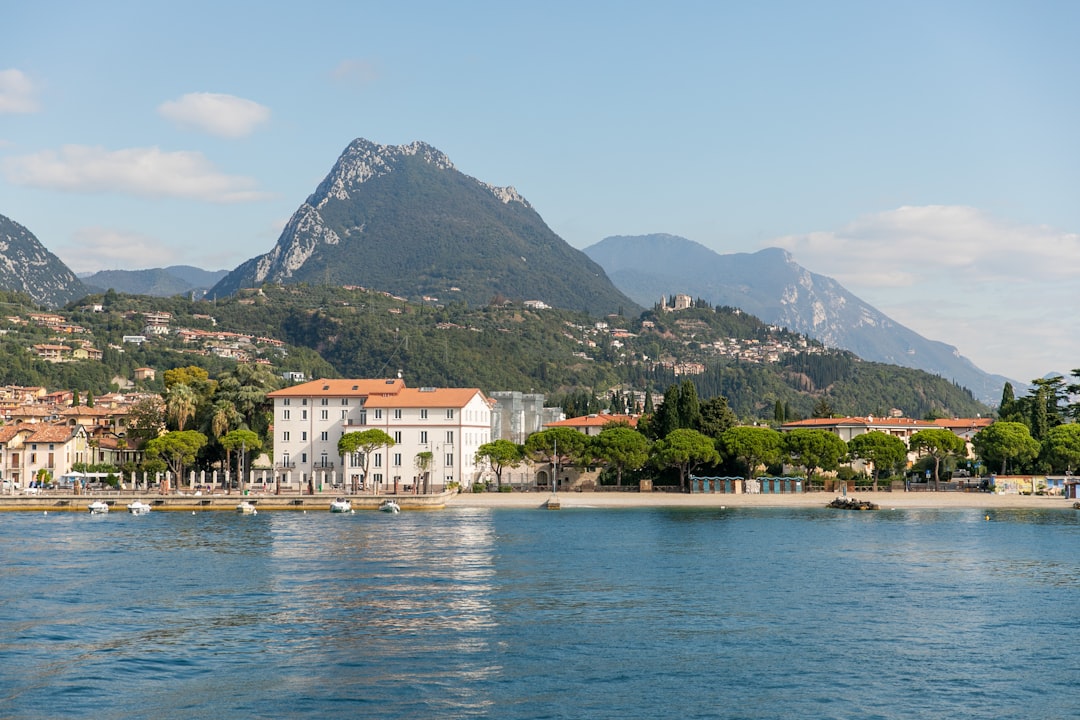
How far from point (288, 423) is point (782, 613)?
73.3 m

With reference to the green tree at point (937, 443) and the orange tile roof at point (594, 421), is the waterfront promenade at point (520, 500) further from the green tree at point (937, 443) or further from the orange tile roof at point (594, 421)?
the orange tile roof at point (594, 421)

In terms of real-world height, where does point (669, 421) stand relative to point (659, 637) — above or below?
above

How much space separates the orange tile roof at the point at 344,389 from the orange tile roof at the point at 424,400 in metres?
1.21

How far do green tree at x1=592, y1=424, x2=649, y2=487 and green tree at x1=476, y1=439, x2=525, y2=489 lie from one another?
736 cm

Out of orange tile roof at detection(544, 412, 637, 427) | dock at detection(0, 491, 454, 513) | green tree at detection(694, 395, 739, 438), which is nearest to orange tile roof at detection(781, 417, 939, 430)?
orange tile roof at detection(544, 412, 637, 427)

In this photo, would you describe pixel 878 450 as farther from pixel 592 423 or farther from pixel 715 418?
pixel 592 423

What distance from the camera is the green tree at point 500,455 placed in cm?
10256

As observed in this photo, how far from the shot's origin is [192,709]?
88.7 ft

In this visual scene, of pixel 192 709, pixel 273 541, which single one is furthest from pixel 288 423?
pixel 192 709

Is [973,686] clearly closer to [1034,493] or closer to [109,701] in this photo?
[109,701]

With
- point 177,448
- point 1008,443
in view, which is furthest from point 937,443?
point 177,448

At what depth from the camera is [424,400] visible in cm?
10350

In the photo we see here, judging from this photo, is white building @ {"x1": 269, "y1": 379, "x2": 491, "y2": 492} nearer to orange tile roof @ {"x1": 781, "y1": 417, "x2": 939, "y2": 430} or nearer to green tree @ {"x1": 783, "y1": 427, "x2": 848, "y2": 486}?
green tree @ {"x1": 783, "y1": 427, "x2": 848, "y2": 486}

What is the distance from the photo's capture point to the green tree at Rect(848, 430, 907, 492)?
106 metres
